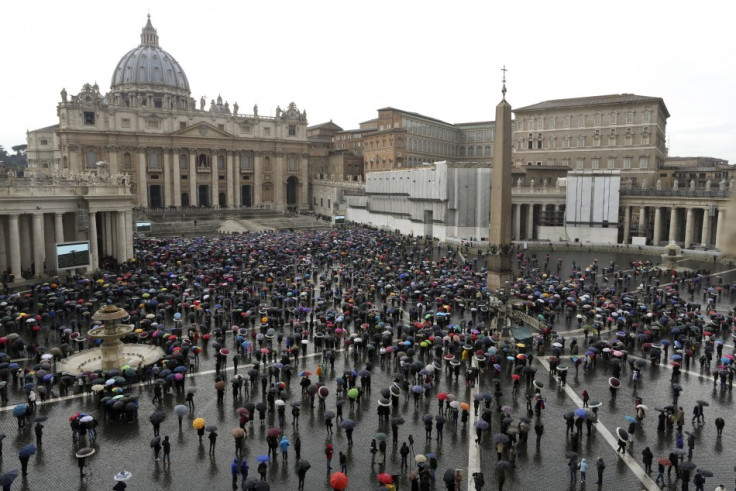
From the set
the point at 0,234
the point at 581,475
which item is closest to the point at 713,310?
the point at 581,475

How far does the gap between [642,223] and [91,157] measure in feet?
244

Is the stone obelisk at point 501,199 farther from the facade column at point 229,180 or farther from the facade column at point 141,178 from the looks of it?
the facade column at point 229,180

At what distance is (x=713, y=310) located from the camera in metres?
29.1

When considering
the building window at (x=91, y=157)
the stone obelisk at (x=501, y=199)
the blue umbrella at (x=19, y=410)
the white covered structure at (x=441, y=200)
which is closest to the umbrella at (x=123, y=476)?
the blue umbrella at (x=19, y=410)

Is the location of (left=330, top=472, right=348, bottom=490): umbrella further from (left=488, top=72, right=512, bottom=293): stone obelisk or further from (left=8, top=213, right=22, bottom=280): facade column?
(left=8, top=213, right=22, bottom=280): facade column

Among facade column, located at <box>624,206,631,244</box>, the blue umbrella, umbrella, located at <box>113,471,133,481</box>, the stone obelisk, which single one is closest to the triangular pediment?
facade column, located at <box>624,206,631,244</box>

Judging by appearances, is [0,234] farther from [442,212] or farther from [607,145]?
[607,145]

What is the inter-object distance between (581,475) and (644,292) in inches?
940

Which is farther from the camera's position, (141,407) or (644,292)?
(644,292)

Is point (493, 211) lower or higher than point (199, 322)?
higher

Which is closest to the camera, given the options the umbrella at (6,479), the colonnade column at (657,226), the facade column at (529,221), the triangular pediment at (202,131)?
the umbrella at (6,479)

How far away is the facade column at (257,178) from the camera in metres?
95.2

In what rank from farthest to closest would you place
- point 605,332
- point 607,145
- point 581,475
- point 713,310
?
point 607,145 < point 713,310 < point 605,332 < point 581,475

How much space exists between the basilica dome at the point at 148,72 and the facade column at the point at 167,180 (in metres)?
27.2
